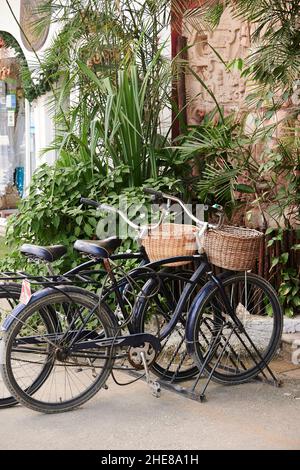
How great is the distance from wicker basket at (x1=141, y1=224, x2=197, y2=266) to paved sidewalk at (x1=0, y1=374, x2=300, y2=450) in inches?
37.4

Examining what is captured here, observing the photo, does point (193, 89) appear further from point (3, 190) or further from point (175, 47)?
point (3, 190)

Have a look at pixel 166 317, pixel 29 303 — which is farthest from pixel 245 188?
pixel 29 303

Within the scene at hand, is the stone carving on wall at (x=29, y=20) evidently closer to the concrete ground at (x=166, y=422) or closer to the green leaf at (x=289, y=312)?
the green leaf at (x=289, y=312)

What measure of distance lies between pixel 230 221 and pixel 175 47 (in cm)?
211

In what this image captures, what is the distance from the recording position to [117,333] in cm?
453

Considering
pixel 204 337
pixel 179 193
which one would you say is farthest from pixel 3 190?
pixel 204 337

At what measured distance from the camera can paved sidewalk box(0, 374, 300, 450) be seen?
405 centimetres

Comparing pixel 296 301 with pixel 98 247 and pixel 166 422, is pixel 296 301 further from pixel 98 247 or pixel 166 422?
pixel 98 247

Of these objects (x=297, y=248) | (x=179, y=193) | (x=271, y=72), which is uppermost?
(x=271, y=72)

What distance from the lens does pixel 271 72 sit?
542 centimetres

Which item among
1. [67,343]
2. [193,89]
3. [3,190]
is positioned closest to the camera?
[67,343]

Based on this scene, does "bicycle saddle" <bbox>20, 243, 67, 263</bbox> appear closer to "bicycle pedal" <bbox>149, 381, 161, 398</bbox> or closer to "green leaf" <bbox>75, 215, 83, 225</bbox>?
"bicycle pedal" <bbox>149, 381, 161, 398</bbox>

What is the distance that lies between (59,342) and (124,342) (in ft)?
1.38

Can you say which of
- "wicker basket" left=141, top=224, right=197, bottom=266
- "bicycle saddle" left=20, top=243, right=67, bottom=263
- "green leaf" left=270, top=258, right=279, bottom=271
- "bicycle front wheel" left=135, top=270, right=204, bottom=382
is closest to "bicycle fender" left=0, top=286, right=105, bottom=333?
"bicycle saddle" left=20, top=243, right=67, bottom=263
